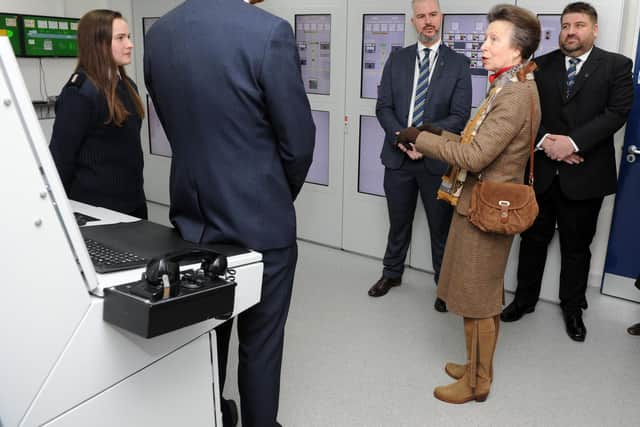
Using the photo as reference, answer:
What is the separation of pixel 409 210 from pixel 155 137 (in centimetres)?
294

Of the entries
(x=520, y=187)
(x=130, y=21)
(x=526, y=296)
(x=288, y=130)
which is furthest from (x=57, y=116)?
(x=130, y=21)

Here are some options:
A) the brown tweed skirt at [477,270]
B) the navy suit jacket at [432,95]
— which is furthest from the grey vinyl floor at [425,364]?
the navy suit jacket at [432,95]

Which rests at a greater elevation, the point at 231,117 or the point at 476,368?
the point at 231,117

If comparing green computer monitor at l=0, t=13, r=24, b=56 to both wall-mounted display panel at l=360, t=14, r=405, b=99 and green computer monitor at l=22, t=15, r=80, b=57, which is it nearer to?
green computer monitor at l=22, t=15, r=80, b=57

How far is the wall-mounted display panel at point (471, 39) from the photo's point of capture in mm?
3502

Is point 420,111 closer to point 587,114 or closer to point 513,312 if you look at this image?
point 587,114

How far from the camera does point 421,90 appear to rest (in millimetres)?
3402

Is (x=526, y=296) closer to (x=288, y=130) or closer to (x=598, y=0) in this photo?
(x=598, y=0)

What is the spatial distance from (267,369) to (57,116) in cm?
131

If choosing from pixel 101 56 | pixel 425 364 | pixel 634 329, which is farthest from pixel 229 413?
pixel 634 329

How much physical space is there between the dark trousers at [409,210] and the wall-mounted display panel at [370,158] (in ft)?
1.66

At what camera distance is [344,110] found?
4176 millimetres

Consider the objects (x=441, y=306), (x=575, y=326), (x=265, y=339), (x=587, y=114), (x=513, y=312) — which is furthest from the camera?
(x=441, y=306)

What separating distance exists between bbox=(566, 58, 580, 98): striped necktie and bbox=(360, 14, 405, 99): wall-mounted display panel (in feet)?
3.86
